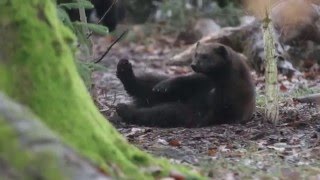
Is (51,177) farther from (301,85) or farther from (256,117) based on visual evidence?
(301,85)

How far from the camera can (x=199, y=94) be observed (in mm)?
9969

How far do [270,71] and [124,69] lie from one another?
6.74 feet

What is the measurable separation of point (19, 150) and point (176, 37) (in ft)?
60.7

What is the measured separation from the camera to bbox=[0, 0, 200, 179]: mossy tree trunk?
484 centimetres

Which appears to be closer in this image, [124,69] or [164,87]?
[164,87]

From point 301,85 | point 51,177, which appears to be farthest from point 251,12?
point 51,177

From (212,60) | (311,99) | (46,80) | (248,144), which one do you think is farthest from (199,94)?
(46,80)

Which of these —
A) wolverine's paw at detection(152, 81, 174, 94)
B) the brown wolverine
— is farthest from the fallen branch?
wolverine's paw at detection(152, 81, 174, 94)

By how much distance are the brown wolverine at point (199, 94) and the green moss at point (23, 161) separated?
5871mm

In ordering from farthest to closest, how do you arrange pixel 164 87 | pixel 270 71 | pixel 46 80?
pixel 164 87 → pixel 270 71 → pixel 46 80

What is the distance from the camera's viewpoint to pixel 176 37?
22.0 metres

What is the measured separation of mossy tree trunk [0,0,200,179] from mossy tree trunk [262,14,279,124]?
159 inches

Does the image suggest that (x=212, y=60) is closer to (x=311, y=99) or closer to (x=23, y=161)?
(x=311, y=99)

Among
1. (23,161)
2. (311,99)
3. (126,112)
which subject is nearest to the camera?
(23,161)
